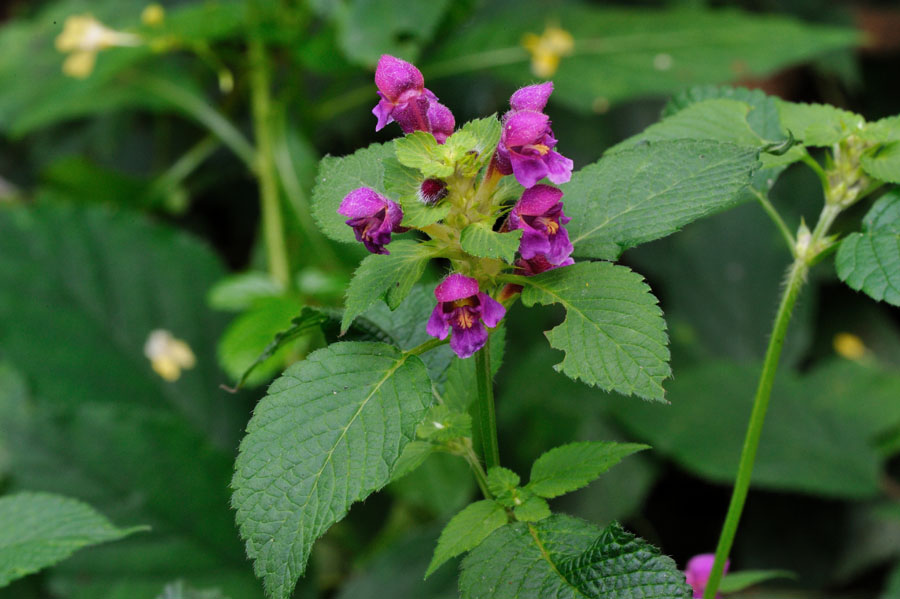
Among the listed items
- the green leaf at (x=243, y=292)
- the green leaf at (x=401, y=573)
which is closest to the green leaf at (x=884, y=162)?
the green leaf at (x=401, y=573)

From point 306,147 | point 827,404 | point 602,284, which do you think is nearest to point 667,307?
point 827,404

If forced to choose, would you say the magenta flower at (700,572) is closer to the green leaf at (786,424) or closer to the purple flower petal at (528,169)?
the purple flower petal at (528,169)

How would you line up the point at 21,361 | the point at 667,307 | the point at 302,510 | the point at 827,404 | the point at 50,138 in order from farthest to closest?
the point at 50,138 → the point at 667,307 → the point at 827,404 → the point at 21,361 → the point at 302,510

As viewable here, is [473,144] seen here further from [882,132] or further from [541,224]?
[882,132]

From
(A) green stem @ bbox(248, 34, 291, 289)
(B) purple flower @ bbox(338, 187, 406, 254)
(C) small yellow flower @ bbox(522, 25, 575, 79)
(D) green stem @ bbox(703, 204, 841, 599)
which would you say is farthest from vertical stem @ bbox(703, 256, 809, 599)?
(C) small yellow flower @ bbox(522, 25, 575, 79)

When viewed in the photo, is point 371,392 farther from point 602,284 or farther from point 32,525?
point 32,525

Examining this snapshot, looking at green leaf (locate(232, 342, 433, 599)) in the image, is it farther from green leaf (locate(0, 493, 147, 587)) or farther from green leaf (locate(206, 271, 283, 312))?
green leaf (locate(206, 271, 283, 312))
